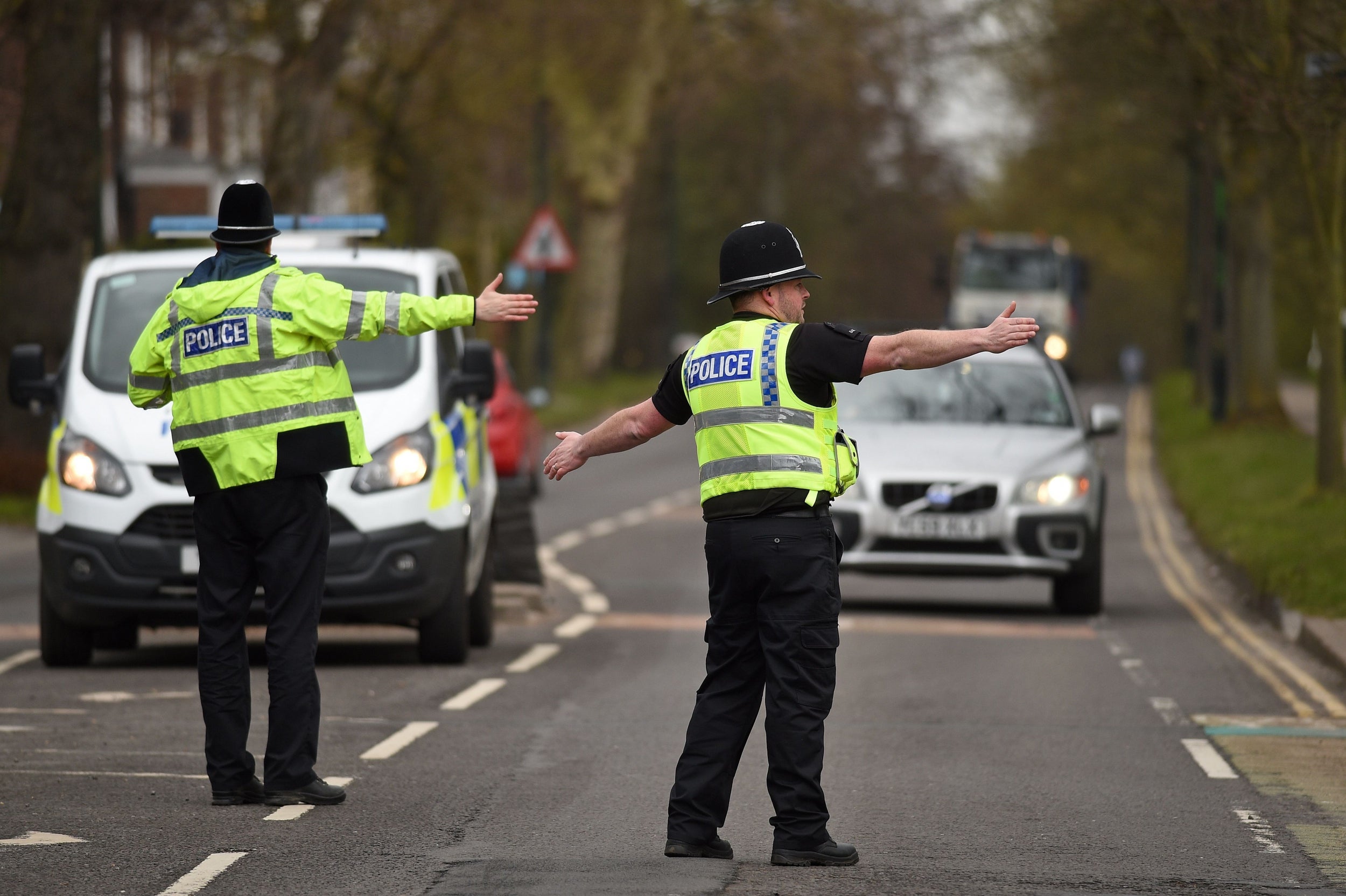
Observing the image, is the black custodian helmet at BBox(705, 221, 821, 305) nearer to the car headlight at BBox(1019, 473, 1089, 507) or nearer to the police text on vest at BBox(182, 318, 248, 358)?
the police text on vest at BBox(182, 318, 248, 358)

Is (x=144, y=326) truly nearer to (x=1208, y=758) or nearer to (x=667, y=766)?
(x=667, y=766)

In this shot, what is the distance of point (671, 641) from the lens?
44.9 ft

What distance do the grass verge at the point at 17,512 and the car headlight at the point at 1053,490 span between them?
9812 millimetres

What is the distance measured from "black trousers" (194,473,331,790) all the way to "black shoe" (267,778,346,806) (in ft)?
0.07

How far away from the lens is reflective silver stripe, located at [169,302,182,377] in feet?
26.2

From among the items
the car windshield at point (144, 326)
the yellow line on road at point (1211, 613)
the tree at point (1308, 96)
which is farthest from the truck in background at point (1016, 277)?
the car windshield at point (144, 326)

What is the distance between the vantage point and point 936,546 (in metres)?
15.1

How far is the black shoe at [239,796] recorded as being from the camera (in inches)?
308

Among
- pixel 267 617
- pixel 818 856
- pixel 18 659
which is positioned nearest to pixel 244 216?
pixel 267 617

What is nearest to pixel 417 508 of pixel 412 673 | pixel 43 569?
pixel 412 673

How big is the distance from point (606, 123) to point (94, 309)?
131 feet

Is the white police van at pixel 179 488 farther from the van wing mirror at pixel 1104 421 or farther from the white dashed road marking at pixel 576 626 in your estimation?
the van wing mirror at pixel 1104 421

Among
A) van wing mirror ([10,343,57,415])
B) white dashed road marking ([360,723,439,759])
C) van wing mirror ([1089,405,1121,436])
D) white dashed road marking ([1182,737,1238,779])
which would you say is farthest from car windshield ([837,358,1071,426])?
white dashed road marking ([360,723,439,759])

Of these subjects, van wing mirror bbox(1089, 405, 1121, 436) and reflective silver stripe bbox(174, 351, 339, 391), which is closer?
reflective silver stripe bbox(174, 351, 339, 391)
